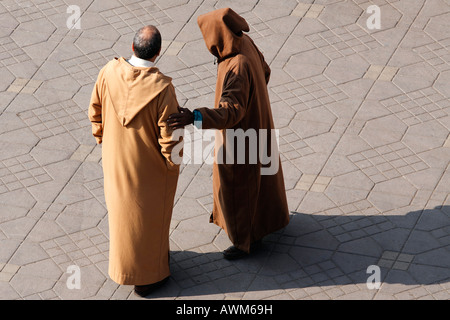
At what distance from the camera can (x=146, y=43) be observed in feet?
21.9

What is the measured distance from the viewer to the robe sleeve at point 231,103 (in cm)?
670

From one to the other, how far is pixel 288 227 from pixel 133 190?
159cm

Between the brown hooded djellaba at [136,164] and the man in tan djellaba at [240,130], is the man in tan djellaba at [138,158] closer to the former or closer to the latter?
the brown hooded djellaba at [136,164]

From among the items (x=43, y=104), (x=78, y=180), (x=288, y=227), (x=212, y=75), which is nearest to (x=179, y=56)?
(x=212, y=75)

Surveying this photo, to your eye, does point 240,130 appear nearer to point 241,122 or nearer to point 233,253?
point 241,122

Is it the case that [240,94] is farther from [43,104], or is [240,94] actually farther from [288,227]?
[43,104]

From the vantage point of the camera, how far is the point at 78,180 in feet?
27.9

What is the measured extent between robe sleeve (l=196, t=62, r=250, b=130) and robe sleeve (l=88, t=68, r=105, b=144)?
2.41 feet

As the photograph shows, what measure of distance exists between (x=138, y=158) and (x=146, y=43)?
2.62 ft

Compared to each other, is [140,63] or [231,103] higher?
[140,63]
